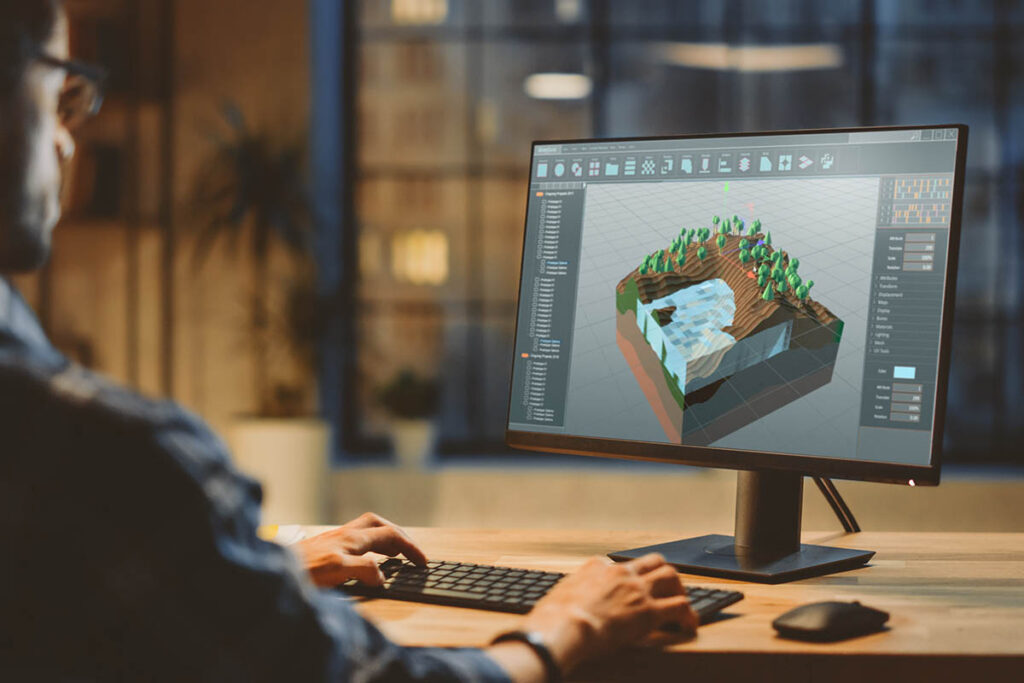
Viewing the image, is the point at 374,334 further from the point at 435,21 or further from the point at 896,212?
the point at 896,212

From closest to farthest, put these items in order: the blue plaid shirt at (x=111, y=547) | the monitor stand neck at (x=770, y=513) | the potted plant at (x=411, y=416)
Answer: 1. the blue plaid shirt at (x=111, y=547)
2. the monitor stand neck at (x=770, y=513)
3. the potted plant at (x=411, y=416)

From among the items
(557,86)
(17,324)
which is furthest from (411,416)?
(17,324)

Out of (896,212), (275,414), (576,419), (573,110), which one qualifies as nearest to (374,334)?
(275,414)

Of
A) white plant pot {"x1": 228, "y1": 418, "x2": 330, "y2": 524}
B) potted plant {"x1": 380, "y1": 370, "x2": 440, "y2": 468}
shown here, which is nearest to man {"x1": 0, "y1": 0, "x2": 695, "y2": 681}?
white plant pot {"x1": 228, "y1": 418, "x2": 330, "y2": 524}

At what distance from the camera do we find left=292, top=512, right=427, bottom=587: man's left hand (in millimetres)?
1124

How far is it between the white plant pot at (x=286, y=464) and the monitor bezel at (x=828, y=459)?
2338 millimetres

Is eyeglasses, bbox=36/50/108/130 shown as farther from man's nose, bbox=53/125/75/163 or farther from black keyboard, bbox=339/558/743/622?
black keyboard, bbox=339/558/743/622

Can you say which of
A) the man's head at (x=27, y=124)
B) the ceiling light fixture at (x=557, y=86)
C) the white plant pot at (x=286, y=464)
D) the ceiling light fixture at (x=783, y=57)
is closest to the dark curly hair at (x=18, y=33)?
the man's head at (x=27, y=124)

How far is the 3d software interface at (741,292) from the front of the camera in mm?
1155

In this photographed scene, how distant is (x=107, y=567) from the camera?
64cm

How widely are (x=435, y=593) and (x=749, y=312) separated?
50 cm

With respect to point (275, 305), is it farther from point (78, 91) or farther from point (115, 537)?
point (115, 537)

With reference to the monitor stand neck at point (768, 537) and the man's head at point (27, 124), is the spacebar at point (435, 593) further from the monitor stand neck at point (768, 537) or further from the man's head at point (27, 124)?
the man's head at point (27, 124)

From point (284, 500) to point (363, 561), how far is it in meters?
2.53
